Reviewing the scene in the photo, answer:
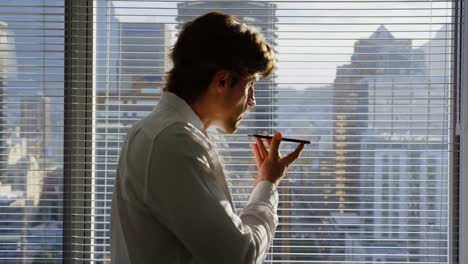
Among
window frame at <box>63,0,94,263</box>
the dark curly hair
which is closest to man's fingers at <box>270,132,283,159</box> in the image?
the dark curly hair

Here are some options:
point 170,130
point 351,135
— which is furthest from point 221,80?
point 351,135

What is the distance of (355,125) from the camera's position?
167 cm

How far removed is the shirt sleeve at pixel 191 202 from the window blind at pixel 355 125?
0.66 metres

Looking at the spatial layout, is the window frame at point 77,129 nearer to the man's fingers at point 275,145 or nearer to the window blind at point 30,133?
the window blind at point 30,133

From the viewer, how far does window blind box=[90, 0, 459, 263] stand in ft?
5.47

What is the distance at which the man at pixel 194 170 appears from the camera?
0.98 m

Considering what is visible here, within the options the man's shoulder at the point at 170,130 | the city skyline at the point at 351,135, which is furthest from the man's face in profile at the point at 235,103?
the city skyline at the point at 351,135

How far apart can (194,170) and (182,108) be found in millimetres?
152

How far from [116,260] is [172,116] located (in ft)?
0.99

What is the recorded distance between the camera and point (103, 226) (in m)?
1.71

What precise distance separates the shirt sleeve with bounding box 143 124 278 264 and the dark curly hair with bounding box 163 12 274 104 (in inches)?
5.4

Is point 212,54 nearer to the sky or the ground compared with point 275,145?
nearer to the sky

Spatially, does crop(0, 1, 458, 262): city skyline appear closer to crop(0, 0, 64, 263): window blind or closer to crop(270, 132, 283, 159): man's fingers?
crop(0, 0, 64, 263): window blind

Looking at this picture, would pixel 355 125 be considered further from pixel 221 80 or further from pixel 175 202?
pixel 175 202
